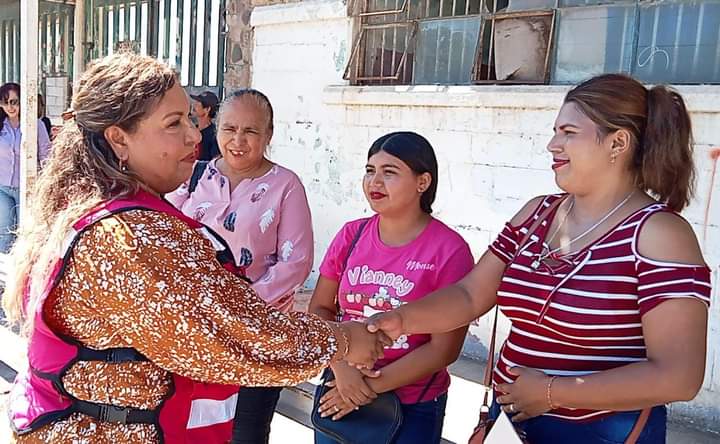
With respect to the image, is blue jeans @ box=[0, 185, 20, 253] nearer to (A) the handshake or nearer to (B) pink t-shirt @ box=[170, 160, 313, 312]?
(B) pink t-shirt @ box=[170, 160, 313, 312]

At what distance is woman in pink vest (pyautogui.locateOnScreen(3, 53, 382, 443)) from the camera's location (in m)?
1.54

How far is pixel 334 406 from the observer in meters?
2.48

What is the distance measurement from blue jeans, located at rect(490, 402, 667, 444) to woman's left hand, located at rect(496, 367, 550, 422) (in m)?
0.04

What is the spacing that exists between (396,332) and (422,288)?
0.24 metres

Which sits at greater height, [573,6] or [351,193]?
[573,6]

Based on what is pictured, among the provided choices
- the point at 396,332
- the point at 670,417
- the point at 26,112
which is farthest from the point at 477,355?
the point at 26,112

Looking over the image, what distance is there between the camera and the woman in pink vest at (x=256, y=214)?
2.88 m

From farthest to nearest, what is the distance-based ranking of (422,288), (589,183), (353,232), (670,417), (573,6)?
(573,6)
(670,417)
(353,232)
(422,288)
(589,183)

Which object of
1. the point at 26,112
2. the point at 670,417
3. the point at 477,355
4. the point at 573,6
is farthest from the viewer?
the point at 26,112

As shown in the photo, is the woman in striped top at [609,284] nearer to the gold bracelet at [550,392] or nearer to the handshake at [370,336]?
the gold bracelet at [550,392]

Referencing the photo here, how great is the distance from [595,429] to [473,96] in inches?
122

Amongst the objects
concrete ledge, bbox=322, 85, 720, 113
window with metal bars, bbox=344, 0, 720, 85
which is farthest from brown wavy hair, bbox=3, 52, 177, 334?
window with metal bars, bbox=344, 0, 720, 85

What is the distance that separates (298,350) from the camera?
5.54 feet

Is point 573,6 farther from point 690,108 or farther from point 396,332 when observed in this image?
point 396,332
